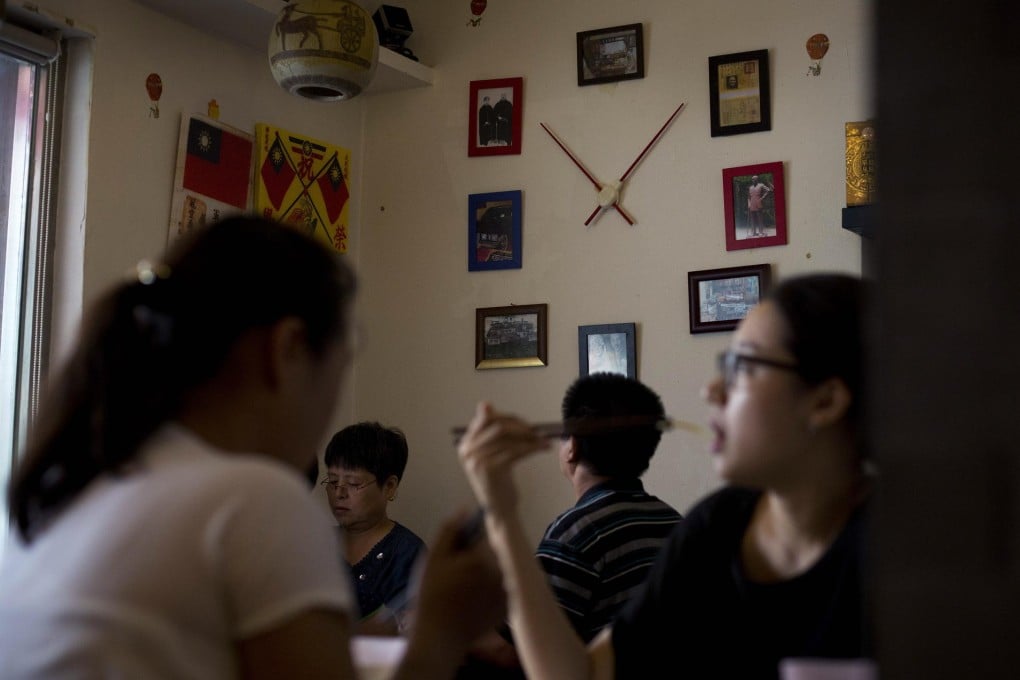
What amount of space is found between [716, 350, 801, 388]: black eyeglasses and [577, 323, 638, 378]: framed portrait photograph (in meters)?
2.32

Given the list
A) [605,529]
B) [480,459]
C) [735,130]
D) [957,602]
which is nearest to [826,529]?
[480,459]

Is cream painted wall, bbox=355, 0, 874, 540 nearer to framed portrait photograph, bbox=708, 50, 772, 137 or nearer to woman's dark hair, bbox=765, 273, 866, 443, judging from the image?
framed portrait photograph, bbox=708, 50, 772, 137

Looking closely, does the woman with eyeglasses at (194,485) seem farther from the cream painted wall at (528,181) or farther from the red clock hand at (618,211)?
the red clock hand at (618,211)

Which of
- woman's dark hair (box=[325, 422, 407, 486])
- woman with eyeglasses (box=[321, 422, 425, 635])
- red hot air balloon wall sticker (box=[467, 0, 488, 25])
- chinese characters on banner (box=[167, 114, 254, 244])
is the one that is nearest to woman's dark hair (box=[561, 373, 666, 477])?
woman with eyeglasses (box=[321, 422, 425, 635])

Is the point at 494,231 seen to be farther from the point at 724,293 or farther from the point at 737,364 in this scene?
the point at 737,364

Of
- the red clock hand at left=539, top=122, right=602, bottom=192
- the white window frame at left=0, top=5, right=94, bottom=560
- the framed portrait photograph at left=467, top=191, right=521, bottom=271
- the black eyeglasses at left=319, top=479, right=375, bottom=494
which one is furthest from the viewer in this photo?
the framed portrait photograph at left=467, top=191, right=521, bottom=271

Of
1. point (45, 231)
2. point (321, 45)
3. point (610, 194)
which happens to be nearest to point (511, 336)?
point (610, 194)

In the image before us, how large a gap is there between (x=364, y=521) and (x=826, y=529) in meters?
2.14

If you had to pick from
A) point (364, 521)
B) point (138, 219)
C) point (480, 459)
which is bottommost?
point (364, 521)

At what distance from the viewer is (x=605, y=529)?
2.33m

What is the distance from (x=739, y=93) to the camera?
362 cm

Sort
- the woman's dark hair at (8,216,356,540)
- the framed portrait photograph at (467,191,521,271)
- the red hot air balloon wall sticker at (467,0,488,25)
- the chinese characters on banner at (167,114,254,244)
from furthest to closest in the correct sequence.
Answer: the red hot air balloon wall sticker at (467,0,488,25)
the framed portrait photograph at (467,191,521,271)
the chinese characters on banner at (167,114,254,244)
the woman's dark hair at (8,216,356,540)

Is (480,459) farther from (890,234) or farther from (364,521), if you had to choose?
(364,521)

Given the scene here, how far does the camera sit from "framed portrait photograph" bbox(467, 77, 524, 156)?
3955 millimetres
